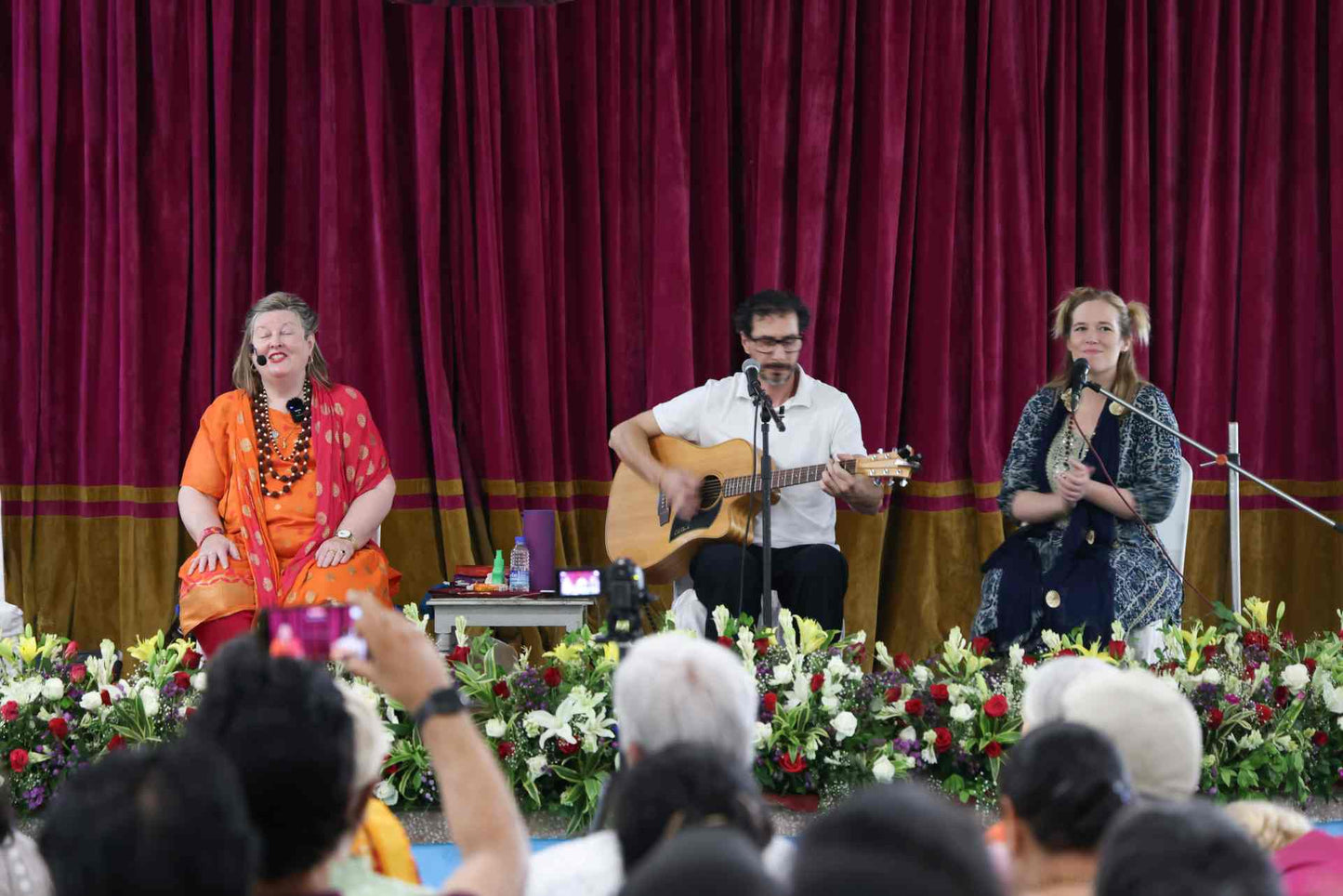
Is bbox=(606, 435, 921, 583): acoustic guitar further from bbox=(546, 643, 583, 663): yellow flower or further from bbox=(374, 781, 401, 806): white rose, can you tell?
bbox=(374, 781, 401, 806): white rose

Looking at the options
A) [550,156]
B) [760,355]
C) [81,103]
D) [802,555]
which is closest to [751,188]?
[550,156]

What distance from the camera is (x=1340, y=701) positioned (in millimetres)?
3285

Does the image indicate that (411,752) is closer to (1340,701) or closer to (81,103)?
(1340,701)

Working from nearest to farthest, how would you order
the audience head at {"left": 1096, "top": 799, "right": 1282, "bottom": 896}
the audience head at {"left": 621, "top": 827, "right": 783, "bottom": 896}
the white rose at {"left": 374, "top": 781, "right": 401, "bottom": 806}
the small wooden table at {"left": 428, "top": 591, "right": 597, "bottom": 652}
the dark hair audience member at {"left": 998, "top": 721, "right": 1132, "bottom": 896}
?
the audience head at {"left": 621, "top": 827, "right": 783, "bottom": 896} < the audience head at {"left": 1096, "top": 799, "right": 1282, "bottom": 896} < the dark hair audience member at {"left": 998, "top": 721, "right": 1132, "bottom": 896} < the white rose at {"left": 374, "top": 781, "right": 401, "bottom": 806} < the small wooden table at {"left": 428, "top": 591, "right": 597, "bottom": 652}

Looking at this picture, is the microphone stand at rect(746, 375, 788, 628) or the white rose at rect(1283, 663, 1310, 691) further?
the microphone stand at rect(746, 375, 788, 628)

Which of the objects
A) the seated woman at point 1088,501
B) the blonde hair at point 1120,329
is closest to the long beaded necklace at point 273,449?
the seated woman at point 1088,501

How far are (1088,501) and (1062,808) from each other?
285cm

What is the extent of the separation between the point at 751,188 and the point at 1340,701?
2962 millimetres

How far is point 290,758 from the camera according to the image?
4.18 feet

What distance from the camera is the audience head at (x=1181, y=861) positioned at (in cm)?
102

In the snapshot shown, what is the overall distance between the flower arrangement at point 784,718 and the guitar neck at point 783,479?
0.83 metres

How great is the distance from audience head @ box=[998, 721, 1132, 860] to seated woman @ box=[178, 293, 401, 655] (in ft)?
9.52

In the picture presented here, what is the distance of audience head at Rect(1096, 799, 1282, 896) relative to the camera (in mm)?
1016

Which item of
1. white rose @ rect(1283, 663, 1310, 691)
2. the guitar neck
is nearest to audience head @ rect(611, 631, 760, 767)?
white rose @ rect(1283, 663, 1310, 691)
